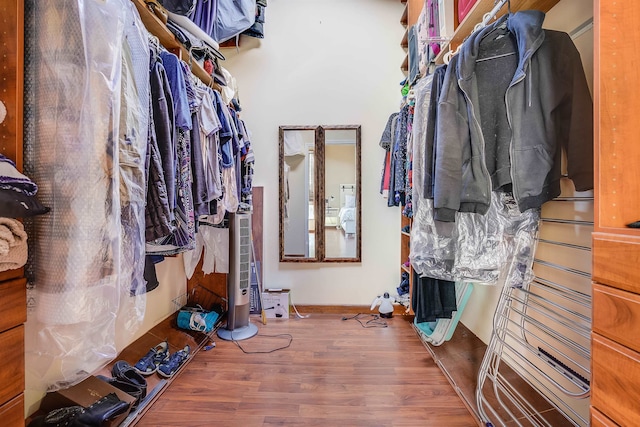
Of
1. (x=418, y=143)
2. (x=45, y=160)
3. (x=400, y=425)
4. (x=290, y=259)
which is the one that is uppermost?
(x=418, y=143)

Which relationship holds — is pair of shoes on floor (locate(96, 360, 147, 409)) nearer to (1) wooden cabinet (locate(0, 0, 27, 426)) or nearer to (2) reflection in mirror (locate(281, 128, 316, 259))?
(1) wooden cabinet (locate(0, 0, 27, 426))

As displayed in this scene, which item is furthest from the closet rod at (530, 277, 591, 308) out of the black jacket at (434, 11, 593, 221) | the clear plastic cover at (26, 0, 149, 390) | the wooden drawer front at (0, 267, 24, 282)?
the wooden drawer front at (0, 267, 24, 282)

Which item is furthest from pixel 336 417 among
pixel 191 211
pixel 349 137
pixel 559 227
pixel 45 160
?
pixel 349 137

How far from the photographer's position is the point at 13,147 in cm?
64

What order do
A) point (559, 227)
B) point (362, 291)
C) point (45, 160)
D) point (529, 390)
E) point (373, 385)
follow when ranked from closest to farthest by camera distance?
1. point (45, 160)
2. point (559, 227)
3. point (529, 390)
4. point (373, 385)
5. point (362, 291)

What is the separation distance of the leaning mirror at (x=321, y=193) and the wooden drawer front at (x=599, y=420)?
1.94 meters

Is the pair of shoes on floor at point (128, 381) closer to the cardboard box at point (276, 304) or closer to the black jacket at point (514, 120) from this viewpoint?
the cardboard box at point (276, 304)

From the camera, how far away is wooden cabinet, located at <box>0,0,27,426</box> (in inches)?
23.6

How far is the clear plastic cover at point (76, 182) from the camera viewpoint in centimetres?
69

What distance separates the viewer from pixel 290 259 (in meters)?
2.55

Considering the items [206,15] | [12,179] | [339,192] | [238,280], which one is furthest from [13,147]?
[339,192]

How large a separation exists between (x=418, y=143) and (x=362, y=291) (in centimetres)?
162

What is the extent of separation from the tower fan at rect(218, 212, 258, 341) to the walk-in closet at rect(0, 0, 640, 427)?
0.7 inches

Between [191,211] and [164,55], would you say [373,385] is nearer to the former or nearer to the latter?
[191,211]
